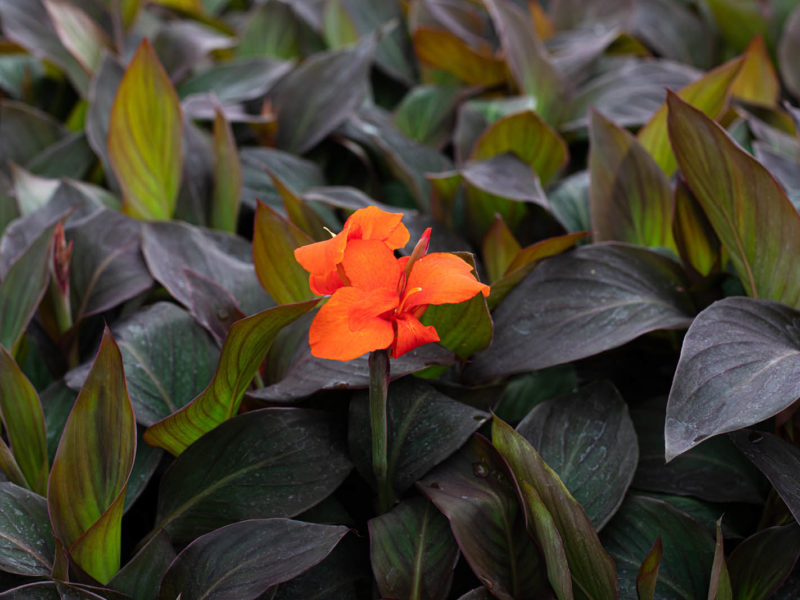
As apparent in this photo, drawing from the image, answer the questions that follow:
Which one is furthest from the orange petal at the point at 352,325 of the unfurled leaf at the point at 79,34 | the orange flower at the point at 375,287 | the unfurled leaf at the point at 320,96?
the unfurled leaf at the point at 79,34

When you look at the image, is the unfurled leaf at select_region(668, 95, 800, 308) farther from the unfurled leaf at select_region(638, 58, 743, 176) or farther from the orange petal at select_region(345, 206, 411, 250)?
the orange petal at select_region(345, 206, 411, 250)

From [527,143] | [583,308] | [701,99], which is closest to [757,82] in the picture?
[701,99]

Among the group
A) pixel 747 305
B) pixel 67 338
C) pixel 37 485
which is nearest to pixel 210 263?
pixel 67 338

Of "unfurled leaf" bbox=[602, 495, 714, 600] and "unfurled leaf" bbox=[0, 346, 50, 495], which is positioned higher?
"unfurled leaf" bbox=[0, 346, 50, 495]

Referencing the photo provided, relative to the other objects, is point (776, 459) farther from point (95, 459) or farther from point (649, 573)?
point (95, 459)

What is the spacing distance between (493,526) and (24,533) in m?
0.49

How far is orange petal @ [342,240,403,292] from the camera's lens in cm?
61

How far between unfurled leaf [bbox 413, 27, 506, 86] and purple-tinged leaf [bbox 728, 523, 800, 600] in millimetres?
1046

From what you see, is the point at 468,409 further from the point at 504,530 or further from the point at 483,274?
the point at 483,274

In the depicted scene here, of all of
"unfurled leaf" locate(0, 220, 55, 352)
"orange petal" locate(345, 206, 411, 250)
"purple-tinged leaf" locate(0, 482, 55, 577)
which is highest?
"orange petal" locate(345, 206, 411, 250)

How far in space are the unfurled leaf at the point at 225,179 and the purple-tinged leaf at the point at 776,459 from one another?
796 millimetres

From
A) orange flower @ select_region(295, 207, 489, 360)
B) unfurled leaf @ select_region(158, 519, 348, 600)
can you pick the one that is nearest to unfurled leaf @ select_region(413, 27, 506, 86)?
orange flower @ select_region(295, 207, 489, 360)

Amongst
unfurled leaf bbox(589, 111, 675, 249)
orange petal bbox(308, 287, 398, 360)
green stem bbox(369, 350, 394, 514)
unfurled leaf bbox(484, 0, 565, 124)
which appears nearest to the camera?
orange petal bbox(308, 287, 398, 360)

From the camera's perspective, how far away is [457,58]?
155 cm
